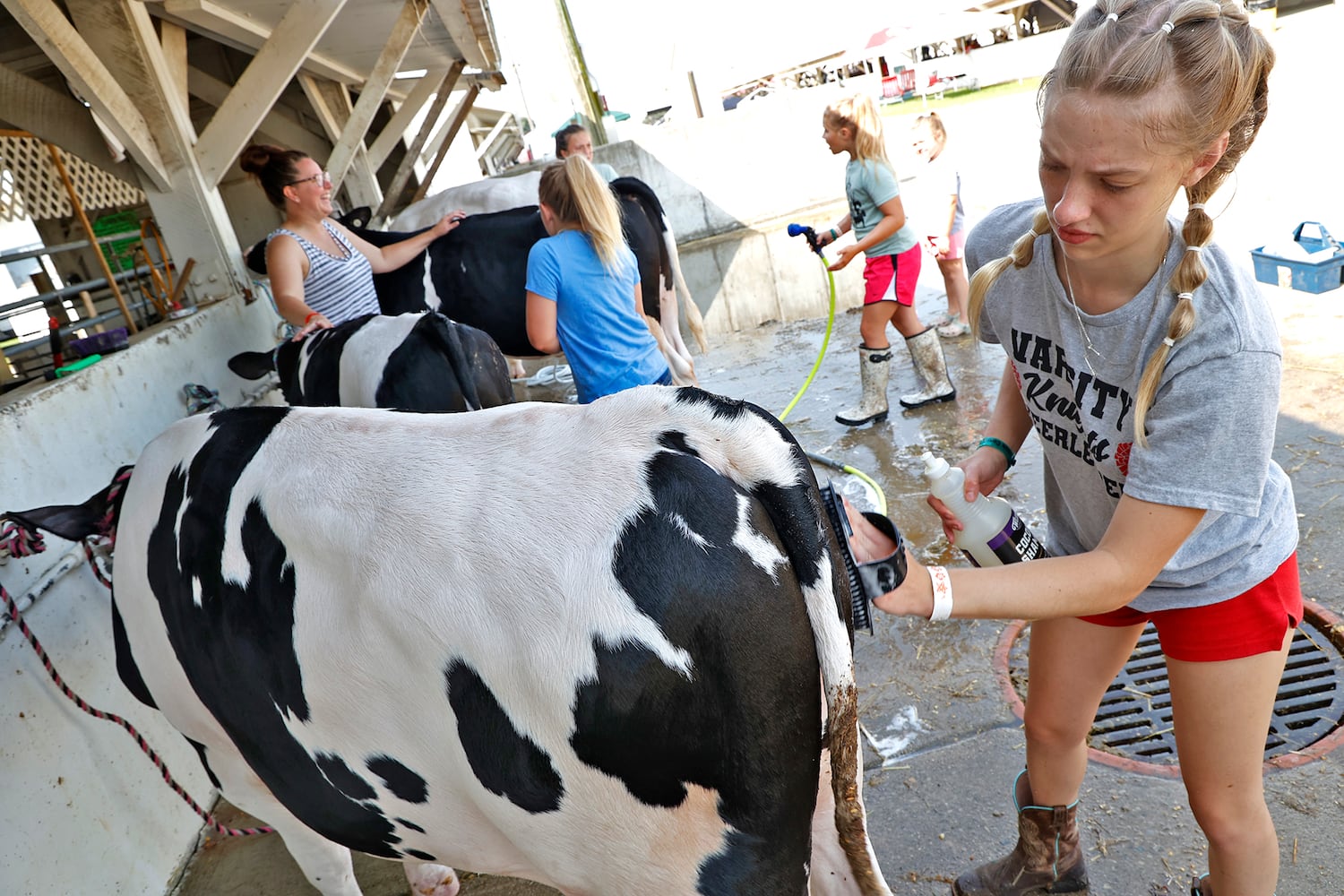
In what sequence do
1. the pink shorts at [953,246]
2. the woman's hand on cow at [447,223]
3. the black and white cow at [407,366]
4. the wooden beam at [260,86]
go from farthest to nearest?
the pink shorts at [953,246]
the woman's hand on cow at [447,223]
the wooden beam at [260,86]
the black and white cow at [407,366]

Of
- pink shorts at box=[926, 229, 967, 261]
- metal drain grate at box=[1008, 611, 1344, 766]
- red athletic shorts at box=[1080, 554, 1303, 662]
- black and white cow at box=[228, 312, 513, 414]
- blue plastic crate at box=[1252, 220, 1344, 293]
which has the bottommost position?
metal drain grate at box=[1008, 611, 1344, 766]

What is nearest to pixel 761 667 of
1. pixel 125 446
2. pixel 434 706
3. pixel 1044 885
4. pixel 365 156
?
pixel 434 706

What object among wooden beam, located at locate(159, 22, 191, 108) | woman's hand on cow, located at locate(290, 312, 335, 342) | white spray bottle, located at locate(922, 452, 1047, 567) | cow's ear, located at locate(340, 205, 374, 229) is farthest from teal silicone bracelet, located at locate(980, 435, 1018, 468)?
cow's ear, located at locate(340, 205, 374, 229)

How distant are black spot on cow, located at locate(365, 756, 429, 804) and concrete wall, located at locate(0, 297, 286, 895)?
116cm

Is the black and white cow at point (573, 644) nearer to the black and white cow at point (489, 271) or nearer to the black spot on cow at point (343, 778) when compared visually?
the black spot on cow at point (343, 778)

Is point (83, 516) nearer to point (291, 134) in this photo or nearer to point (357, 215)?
point (357, 215)

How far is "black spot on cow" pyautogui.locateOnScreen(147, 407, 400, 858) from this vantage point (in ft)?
5.61

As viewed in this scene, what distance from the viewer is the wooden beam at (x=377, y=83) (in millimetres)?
6680

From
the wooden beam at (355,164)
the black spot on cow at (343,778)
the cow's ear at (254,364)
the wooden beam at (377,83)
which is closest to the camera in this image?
the black spot on cow at (343,778)

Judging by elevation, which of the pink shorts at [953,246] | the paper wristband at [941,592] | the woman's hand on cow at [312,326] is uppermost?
the woman's hand on cow at [312,326]

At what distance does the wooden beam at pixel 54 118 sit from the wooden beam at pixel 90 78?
1.31 feet

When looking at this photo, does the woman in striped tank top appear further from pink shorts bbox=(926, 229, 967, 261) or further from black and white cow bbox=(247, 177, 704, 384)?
pink shorts bbox=(926, 229, 967, 261)

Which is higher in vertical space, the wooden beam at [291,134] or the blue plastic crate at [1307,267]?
the wooden beam at [291,134]

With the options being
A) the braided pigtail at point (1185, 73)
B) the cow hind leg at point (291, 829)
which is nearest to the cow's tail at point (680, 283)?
the cow hind leg at point (291, 829)
